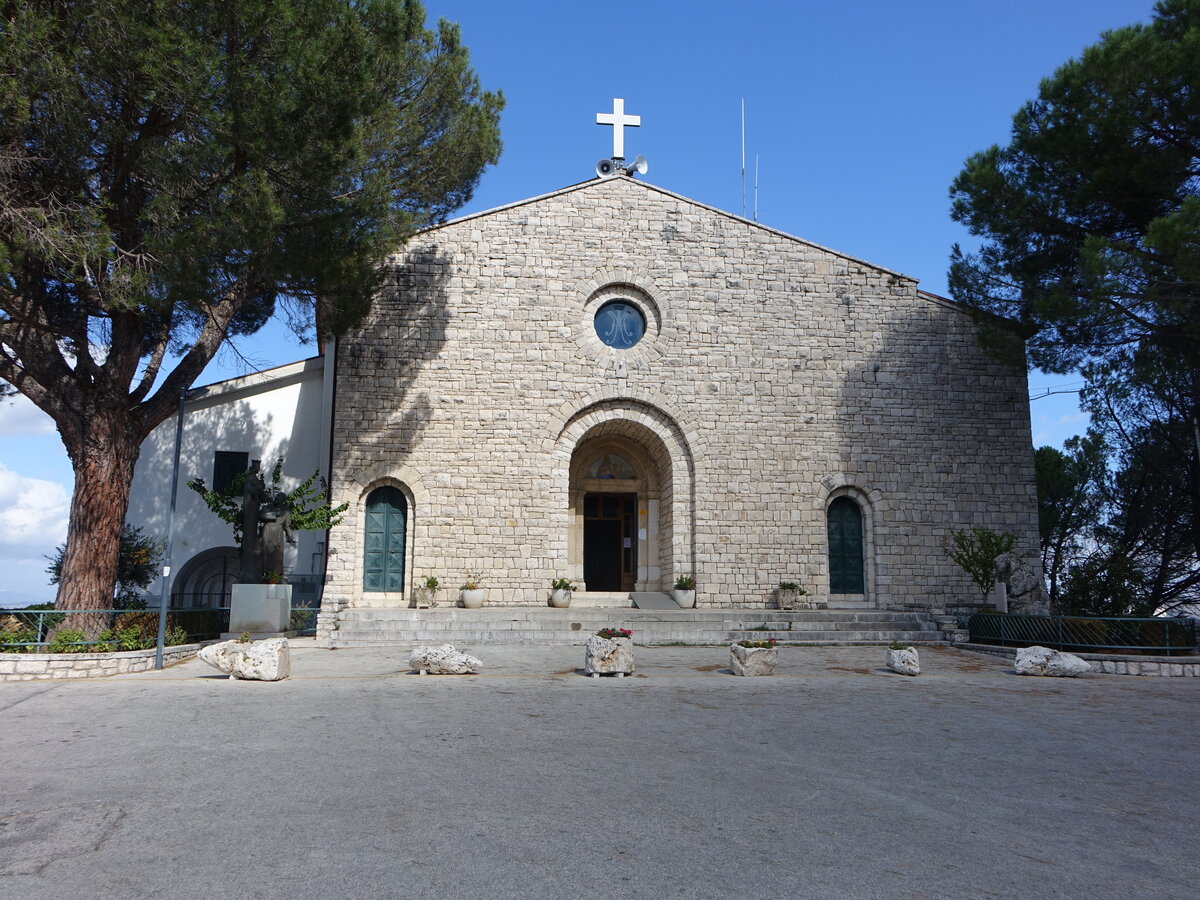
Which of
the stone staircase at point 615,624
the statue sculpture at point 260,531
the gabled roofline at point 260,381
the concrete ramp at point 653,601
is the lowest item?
the stone staircase at point 615,624

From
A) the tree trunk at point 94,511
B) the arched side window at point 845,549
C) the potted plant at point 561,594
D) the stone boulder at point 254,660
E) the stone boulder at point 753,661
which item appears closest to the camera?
the stone boulder at point 254,660

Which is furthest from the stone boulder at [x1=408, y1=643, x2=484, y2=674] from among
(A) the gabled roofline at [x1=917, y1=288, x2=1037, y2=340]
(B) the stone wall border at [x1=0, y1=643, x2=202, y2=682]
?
(A) the gabled roofline at [x1=917, y1=288, x2=1037, y2=340]

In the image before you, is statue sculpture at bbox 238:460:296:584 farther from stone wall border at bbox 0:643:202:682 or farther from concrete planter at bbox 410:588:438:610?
stone wall border at bbox 0:643:202:682

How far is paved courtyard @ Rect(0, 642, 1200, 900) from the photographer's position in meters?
3.49

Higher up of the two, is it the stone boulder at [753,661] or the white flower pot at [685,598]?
the white flower pot at [685,598]

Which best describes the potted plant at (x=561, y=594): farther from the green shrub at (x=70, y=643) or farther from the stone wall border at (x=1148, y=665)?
the stone wall border at (x=1148, y=665)

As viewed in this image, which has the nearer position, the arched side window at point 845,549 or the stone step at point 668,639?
the stone step at point 668,639

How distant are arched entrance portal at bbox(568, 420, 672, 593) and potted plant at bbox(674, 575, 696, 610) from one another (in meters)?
1.16

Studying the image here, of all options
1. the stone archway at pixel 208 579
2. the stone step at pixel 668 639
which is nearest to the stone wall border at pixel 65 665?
the stone step at pixel 668 639

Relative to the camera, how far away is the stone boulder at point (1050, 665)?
33.8 feet

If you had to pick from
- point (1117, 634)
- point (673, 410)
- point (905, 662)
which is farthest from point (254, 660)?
point (1117, 634)

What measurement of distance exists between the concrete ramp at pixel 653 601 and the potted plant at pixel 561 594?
136 centimetres

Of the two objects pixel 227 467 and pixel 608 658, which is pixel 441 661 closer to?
pixel 608 658

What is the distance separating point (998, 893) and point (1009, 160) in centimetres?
1508
